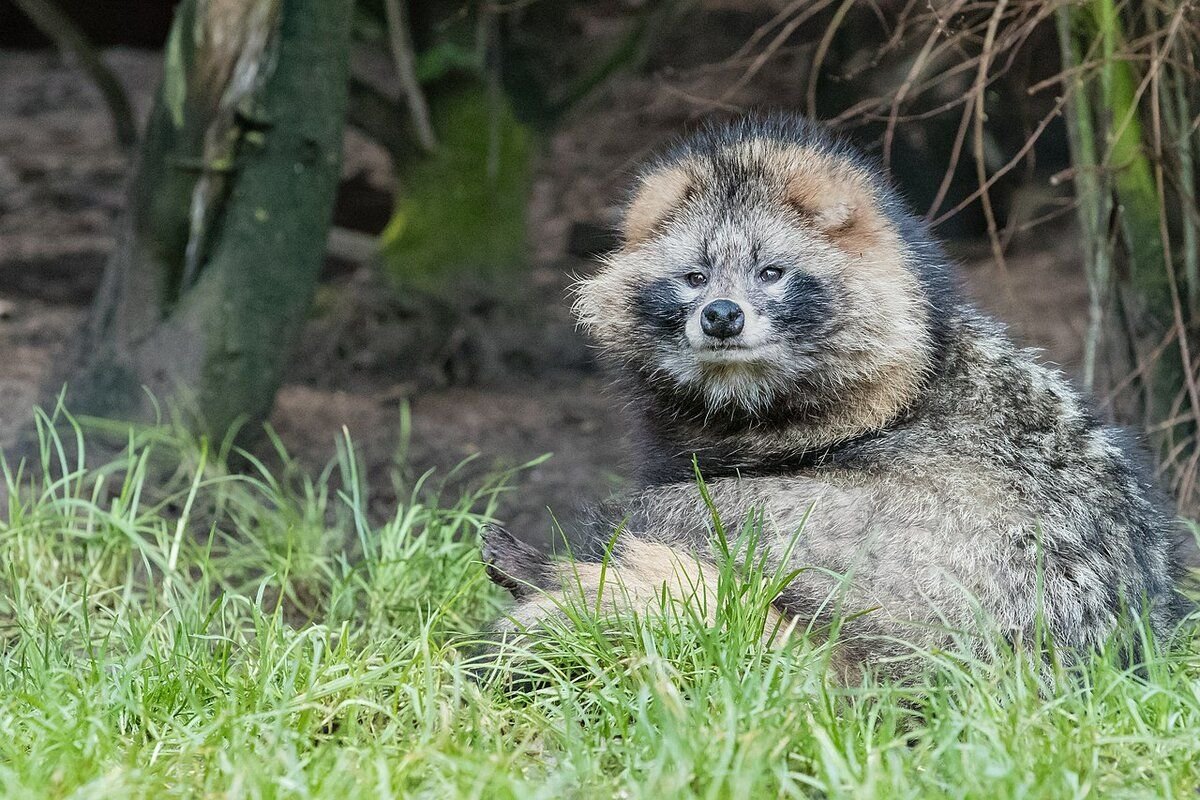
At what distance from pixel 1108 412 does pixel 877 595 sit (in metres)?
2.00

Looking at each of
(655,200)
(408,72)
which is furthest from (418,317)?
(655,200)

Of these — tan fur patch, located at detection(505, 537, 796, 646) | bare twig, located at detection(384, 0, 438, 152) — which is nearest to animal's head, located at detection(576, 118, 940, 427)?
tan fur patch, located at detection(505, 537, 796, 646)

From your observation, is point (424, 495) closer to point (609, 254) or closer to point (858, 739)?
point (609, 254)

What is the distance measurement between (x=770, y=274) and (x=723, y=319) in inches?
10.2

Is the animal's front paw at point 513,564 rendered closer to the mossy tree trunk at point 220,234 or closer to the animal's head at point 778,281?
the animal's head at point 778,281

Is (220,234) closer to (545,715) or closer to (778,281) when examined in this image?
(778,281)

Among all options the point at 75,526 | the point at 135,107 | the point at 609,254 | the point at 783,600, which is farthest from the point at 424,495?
the point at 135,107

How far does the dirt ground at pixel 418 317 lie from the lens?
20.4 feet

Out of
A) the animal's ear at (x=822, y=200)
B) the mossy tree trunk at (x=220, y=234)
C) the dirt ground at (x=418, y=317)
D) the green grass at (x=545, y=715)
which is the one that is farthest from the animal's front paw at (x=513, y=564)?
the mossy tree trunk at (x=220, y=234)

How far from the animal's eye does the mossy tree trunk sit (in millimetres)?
2419

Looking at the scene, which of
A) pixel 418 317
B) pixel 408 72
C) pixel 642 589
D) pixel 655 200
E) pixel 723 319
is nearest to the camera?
pixel 642 589

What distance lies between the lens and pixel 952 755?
8.93 ft

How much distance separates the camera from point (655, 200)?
4.12 m

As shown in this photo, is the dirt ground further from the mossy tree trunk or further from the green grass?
the green grass
